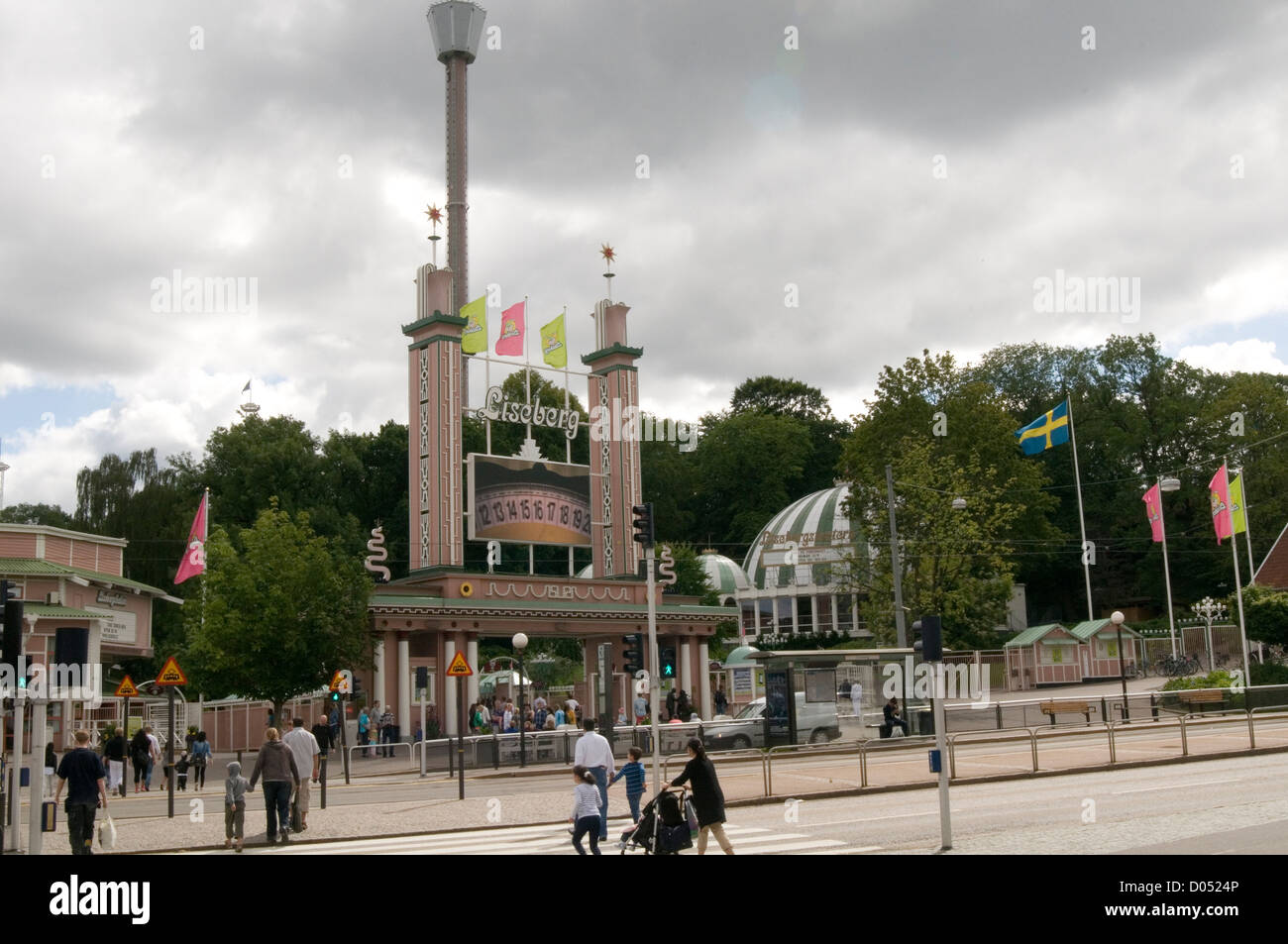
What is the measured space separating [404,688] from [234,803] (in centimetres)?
2688

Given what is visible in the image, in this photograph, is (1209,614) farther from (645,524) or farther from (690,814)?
(690,814)

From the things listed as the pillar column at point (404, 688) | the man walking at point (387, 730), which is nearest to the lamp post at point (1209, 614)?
the pillar column at point (404, 688)

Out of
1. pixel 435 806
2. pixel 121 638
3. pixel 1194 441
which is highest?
pixel 1194 441

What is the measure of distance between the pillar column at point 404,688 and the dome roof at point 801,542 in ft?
127

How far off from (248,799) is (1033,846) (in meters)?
17.3

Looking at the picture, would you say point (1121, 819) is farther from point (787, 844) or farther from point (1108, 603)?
point (1108, 603)

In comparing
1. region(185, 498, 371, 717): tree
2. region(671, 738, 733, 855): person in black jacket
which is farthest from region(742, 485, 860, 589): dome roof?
region(671, 738, 733, 855): person in black jacket

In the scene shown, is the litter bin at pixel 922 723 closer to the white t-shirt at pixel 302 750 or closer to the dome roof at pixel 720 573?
the white t-shirt at pixel 302 750

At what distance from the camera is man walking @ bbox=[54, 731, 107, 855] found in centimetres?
1698

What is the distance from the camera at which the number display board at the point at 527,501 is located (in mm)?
48562

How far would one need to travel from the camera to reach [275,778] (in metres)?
18.8
